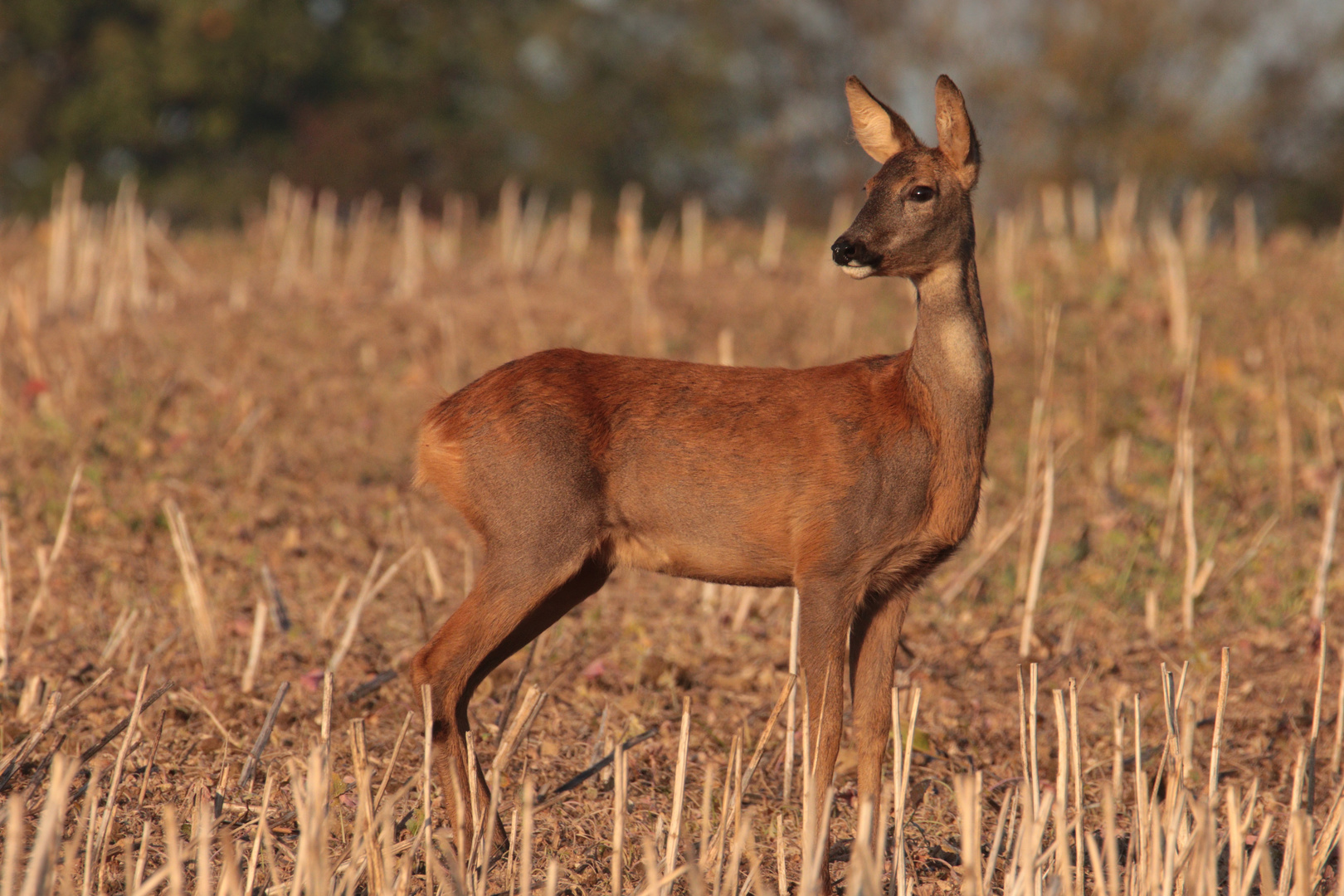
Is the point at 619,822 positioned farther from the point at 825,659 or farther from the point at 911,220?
the point at 911,220

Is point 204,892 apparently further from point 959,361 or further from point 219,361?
point 219,361

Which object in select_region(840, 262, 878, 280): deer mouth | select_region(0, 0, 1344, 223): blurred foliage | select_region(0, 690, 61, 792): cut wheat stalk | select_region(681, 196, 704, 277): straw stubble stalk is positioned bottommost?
select_region(0, 690, 61, 792): cut wheat stalk

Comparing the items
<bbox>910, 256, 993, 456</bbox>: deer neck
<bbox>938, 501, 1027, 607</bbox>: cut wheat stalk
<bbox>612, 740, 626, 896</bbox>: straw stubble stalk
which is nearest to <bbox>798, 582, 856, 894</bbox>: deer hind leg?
<bbox>910, 256, 993, 456</bbox>: deer neck

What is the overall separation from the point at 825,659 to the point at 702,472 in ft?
2.36

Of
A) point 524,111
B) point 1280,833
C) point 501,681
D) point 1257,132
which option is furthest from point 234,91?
point 1280,833

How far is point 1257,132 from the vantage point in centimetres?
3581

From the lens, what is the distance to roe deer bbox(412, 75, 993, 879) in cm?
440

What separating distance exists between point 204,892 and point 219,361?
322 inches

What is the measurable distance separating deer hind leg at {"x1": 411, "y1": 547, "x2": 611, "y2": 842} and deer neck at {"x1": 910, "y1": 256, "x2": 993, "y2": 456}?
1.23m

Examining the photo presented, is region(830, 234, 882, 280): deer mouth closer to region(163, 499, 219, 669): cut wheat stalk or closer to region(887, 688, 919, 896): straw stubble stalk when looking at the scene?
region(887, 688, 919, 896): straw stubble stalk

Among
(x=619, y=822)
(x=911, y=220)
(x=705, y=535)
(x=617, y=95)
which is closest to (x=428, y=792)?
(x=619, y=822)

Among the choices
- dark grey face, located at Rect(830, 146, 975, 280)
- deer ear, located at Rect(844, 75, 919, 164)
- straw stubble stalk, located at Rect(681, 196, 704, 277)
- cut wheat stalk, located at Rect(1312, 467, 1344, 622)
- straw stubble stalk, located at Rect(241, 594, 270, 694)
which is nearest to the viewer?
dark grey face, located at Rect(830, 146, 975, 280)

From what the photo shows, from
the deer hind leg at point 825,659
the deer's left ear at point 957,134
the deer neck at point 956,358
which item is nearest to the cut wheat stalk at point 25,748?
the deer hind leg at point 825,659

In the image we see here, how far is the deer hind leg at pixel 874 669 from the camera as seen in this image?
15.2 ft
